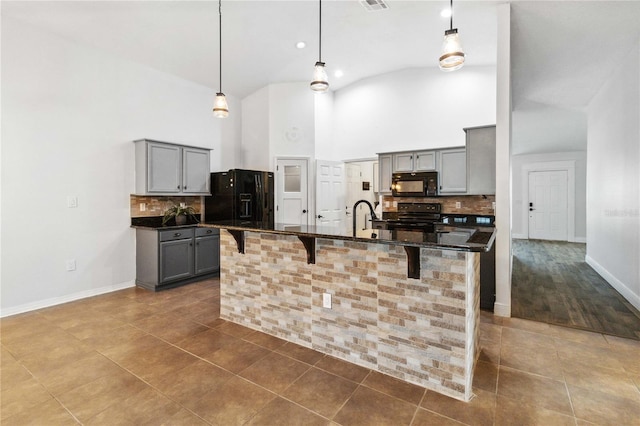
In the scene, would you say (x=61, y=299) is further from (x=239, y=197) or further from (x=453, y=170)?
(x=453, y=170)

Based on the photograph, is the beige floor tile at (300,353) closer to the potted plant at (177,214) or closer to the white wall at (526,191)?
the potted plant at (177,214)

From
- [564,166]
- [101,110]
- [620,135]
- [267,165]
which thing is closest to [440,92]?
[620,135]

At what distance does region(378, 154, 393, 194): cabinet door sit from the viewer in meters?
5.60

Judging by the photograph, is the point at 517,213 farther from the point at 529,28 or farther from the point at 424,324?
the point at 424,324

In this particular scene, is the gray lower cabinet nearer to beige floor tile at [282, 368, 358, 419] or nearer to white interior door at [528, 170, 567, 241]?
beige floor tile at [282, 368, 358, 419]

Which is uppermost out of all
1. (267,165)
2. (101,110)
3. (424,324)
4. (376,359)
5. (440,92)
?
(440,92)

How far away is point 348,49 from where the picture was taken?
5078 millimetres

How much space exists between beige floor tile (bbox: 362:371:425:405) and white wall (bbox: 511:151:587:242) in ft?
27.2

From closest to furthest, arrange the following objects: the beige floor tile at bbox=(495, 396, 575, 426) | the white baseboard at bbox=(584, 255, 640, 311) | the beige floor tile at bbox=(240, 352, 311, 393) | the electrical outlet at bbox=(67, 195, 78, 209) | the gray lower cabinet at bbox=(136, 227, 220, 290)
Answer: the beige floor tile at bbox=(495, 396, 575, 426), the beige floor tile at bbox=(240, 352, 311, 393), the white baseboard at bbox=(584, 255, 640, 311), the electrical outlet at bbox=(67, 195, 78, 209), the gray lower cabinet at bbox=(136, 227, 220, 290)

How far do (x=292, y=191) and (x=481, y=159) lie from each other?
3317 mm

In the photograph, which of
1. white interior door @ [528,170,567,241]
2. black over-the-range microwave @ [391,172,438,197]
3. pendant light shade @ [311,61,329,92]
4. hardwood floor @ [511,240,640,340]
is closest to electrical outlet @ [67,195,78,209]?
pendant light shade @ [311,61,329,92]

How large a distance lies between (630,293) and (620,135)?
203 centimetres

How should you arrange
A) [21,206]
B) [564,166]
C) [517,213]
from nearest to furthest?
[21,206] < [564,166] < [517,213]

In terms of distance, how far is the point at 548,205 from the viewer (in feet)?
29.9
